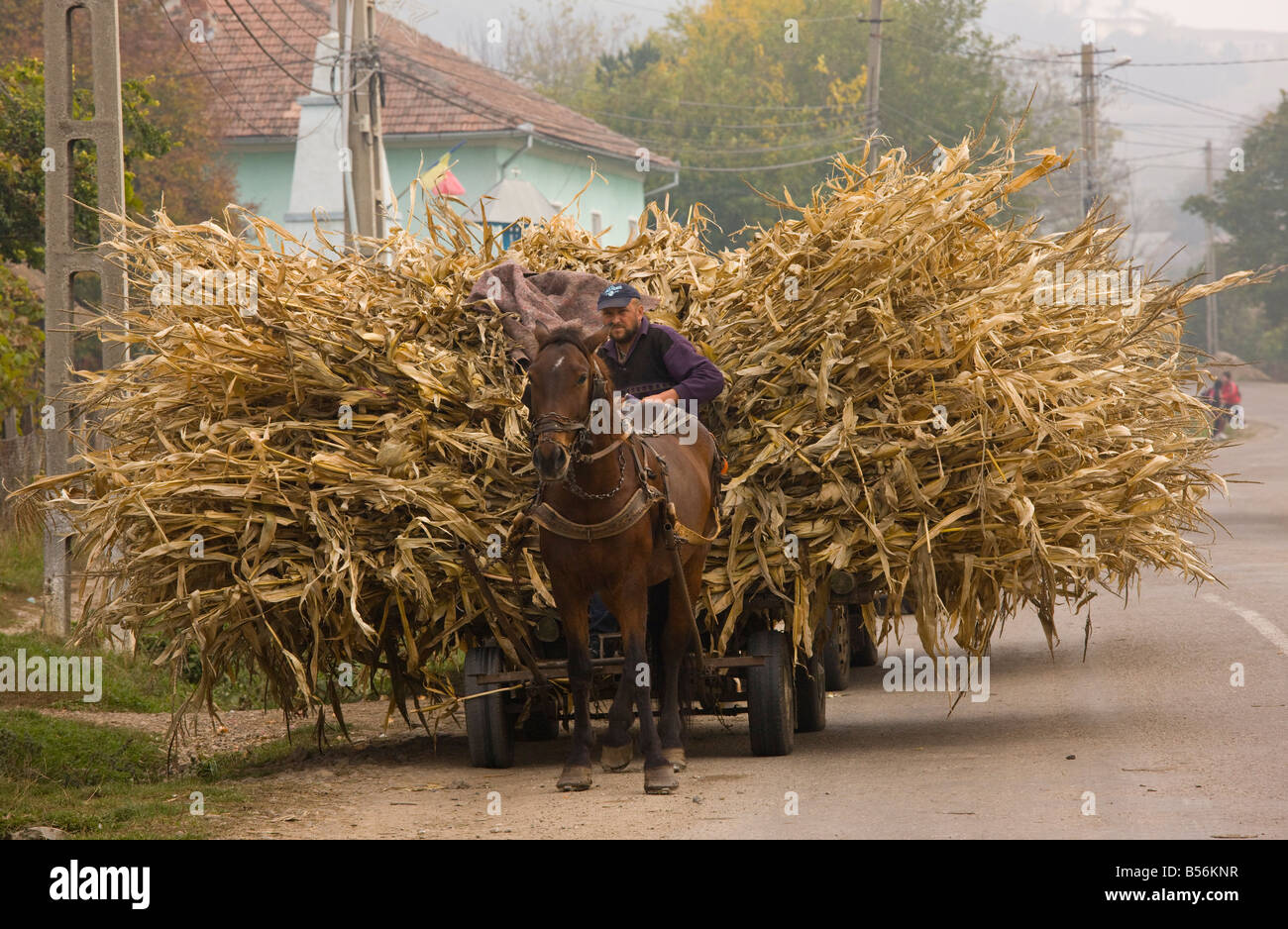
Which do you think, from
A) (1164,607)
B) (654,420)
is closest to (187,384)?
(654,420)

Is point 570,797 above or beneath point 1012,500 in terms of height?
beneath

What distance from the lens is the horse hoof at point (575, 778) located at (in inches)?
296

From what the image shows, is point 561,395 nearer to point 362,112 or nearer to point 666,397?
point 666,397

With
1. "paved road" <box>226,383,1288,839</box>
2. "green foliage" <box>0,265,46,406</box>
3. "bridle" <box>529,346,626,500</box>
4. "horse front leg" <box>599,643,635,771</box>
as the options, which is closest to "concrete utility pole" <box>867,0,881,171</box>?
"green foliage" <box>0,265,46,406</box>

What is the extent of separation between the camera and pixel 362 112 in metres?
20.5

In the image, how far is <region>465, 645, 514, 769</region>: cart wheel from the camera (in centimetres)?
821

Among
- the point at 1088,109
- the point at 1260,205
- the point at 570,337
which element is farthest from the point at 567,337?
the point at 1260,205

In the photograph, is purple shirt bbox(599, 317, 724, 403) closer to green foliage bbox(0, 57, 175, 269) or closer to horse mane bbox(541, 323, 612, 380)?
horse mane bbox(541, 323, 612, 380)

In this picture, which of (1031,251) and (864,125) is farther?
(864,125)

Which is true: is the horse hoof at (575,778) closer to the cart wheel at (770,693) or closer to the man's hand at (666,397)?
the cart wheel at (770,693)

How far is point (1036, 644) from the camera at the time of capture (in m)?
13.5

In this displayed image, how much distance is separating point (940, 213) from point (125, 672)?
714cm

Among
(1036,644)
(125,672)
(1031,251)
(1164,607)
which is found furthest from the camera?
(1164,607)
